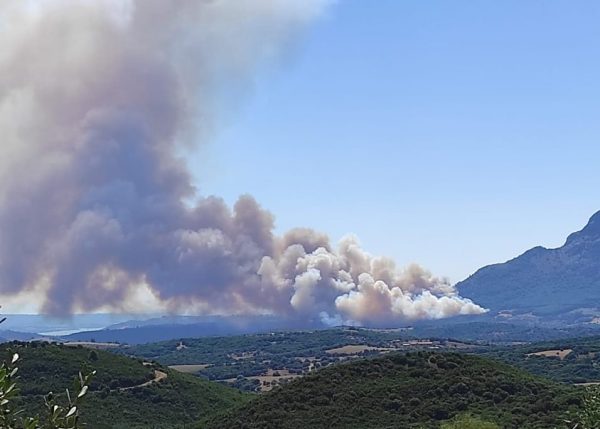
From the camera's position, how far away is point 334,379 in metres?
95.3

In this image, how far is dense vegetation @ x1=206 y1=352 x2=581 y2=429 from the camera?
3017 inches

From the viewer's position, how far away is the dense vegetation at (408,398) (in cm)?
7662

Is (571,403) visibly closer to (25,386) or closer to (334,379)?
(334,379)

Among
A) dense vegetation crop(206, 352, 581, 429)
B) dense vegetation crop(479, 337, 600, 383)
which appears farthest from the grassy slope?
dense vegetation crop(479, 337, 600, 383)

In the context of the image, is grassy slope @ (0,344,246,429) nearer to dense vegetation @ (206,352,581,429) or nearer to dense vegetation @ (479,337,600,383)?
dense vegetation @ (206,352,581,429)

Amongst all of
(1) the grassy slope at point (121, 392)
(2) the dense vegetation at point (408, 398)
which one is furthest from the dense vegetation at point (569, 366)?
(1) the grassy slope at point (121, 392)

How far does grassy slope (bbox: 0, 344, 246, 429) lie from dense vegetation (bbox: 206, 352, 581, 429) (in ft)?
70.4

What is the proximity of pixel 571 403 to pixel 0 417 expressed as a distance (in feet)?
257

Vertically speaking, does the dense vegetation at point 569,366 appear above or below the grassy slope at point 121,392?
below

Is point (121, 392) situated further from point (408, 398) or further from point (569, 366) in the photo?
point (569, 366)

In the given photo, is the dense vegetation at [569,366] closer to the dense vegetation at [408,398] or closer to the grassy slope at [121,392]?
the dense vegetation at [408,398]

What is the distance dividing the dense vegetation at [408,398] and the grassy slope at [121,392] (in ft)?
70.4

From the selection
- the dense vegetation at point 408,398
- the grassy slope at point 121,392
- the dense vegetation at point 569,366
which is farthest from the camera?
the dense vegetation at point 569,366

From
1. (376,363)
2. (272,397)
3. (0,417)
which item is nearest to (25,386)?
(272,397)
